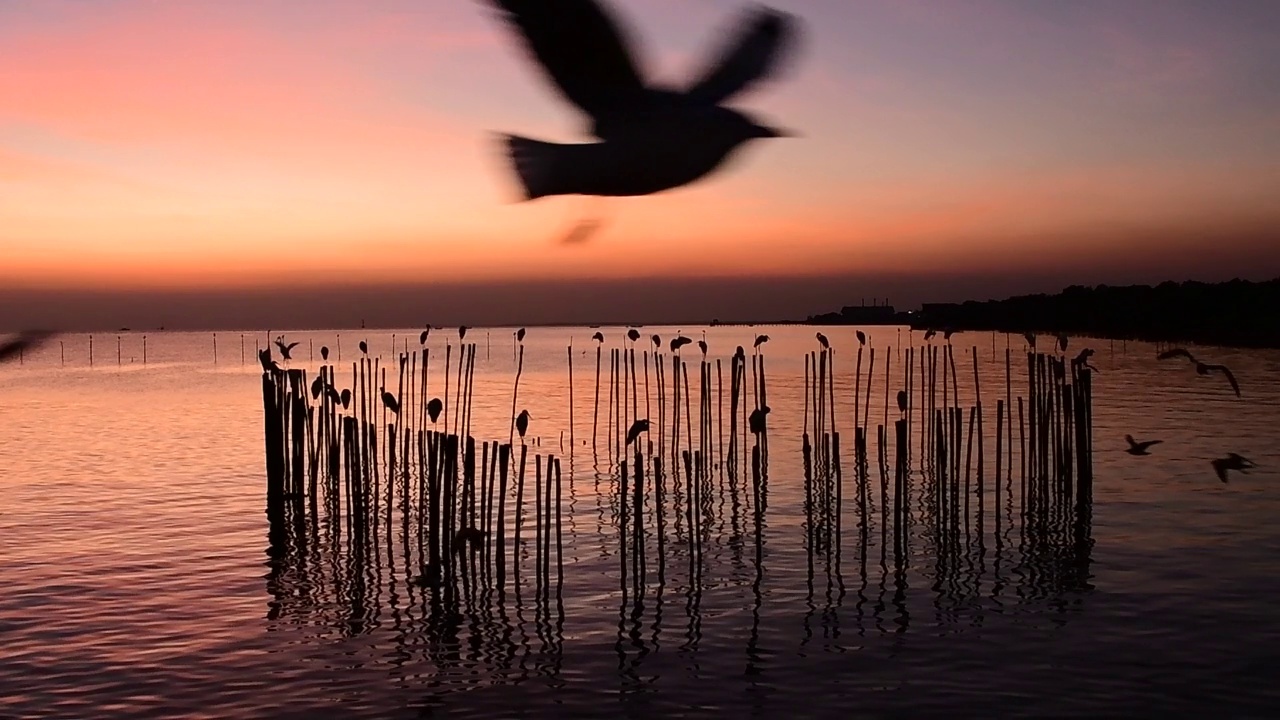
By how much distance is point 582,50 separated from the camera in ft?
3.55

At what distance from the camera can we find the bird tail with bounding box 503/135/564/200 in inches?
45.6

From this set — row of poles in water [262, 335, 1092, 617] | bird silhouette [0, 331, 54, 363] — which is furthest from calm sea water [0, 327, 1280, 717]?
bird silhouette [0, 331, 54, 363]

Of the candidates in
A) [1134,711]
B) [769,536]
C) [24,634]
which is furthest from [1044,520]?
[24,634]

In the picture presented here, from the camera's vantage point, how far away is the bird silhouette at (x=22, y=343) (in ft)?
4.76

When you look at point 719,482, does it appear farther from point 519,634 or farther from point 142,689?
point 142,689

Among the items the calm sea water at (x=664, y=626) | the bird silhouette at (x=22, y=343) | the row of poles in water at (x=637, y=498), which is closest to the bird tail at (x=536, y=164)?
the bird silhouette at (x=22, y=343)

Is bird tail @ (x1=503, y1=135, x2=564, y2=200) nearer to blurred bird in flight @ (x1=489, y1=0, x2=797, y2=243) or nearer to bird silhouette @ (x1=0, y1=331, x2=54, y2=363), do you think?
blurred bird in flight @ (x1=489, y1=0, x2=797, y2=243)

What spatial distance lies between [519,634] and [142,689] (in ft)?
8.49

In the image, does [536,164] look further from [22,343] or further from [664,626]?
[664,626]

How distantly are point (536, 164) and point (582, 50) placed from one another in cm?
13

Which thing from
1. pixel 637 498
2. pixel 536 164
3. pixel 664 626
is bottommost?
pixel 664 626

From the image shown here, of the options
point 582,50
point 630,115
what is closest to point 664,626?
point 630,115

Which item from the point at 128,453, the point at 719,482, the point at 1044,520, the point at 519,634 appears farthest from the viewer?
the point at 128,453

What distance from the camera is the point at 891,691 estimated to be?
7.96 meters
